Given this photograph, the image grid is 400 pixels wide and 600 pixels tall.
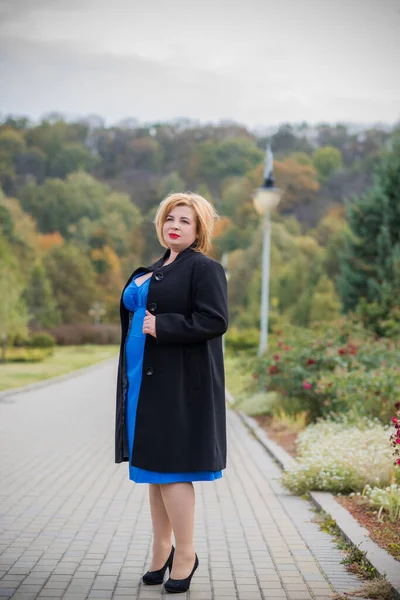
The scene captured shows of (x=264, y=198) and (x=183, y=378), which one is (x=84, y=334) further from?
(x=183, y=378)

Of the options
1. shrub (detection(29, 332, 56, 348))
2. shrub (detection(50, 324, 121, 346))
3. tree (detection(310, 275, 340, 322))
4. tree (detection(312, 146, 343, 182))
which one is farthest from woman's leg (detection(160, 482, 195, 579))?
tree (detection(312, 146, 343, 182))

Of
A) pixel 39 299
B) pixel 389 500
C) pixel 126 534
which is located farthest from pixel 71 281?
pixel 389 500

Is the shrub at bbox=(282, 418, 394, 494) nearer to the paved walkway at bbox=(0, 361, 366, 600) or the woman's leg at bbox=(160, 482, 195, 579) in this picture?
the paved walkway at bbox=(0, 361, 366, 600)

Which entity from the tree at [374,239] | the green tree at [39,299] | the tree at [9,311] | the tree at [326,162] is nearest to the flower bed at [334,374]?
the tree at [374,239]

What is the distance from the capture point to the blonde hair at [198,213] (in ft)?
14.8

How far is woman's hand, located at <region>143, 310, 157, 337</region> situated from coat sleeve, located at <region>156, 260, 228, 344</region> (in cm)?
2

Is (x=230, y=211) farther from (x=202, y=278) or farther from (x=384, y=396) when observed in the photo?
(x=202, y=278)

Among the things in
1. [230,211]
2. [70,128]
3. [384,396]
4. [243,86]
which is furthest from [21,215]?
[384,396]

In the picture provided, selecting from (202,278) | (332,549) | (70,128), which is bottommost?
(332,549)

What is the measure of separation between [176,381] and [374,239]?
92.6 feet

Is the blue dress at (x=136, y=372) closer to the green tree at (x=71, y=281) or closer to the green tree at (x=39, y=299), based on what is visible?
the green tree at (x=39, y=299)

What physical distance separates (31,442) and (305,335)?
20.1 feet

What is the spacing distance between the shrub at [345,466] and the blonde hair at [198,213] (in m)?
3.22

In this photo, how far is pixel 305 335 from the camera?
616 inches
